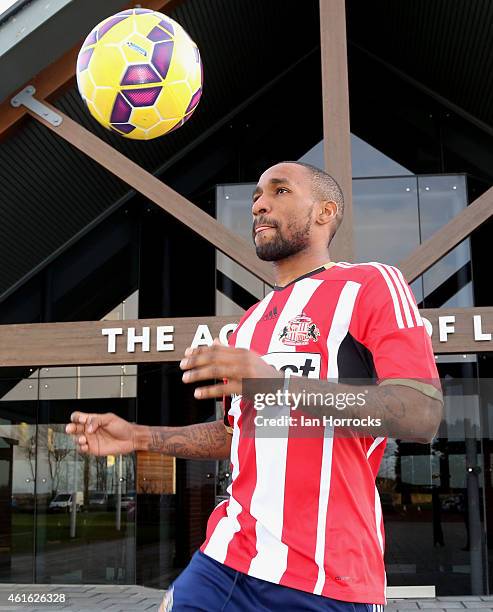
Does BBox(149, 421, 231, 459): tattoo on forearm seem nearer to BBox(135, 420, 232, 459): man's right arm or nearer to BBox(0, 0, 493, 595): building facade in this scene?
BBox(135, 420, 232, 459): man's right arm

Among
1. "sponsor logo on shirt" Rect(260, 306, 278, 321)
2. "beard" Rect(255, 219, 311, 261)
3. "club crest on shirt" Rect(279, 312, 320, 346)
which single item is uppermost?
"beard" Rect(255, 219, 311, 261)

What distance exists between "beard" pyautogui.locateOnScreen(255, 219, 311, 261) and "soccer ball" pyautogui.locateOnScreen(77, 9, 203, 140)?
11.2 feet

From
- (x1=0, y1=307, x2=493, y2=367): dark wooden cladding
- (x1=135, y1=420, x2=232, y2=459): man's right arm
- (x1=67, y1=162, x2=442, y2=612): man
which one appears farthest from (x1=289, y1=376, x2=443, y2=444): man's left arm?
(x1=0, y1=307, x2=493, y2=367): dark wooden cladding

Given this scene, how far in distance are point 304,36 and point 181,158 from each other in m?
2.34

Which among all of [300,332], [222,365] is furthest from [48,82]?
[222,365]

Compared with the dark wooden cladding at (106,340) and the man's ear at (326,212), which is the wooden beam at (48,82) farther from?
the man's ear at (326,212)

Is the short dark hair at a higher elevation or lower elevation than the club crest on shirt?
higher

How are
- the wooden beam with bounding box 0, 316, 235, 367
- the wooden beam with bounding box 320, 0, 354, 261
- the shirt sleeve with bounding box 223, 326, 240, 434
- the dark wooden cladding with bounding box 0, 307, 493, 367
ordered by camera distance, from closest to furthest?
the shirt sleeve with bounding box 223, 326, 240, 434, the wooden beam with bounding box 320, 0, 354, 261, the dark wooden cladding with bounding box 0, 307, 493, 367, the wooden beam with bounding box 0, 316, 235, 367

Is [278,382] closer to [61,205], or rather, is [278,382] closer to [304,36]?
[61,205]

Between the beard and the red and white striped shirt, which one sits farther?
the beard

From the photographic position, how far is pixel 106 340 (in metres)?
7.28

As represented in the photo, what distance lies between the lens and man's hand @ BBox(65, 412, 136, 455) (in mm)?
2285

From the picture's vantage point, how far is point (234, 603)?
209cm

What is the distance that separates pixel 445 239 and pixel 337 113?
4.68ft
